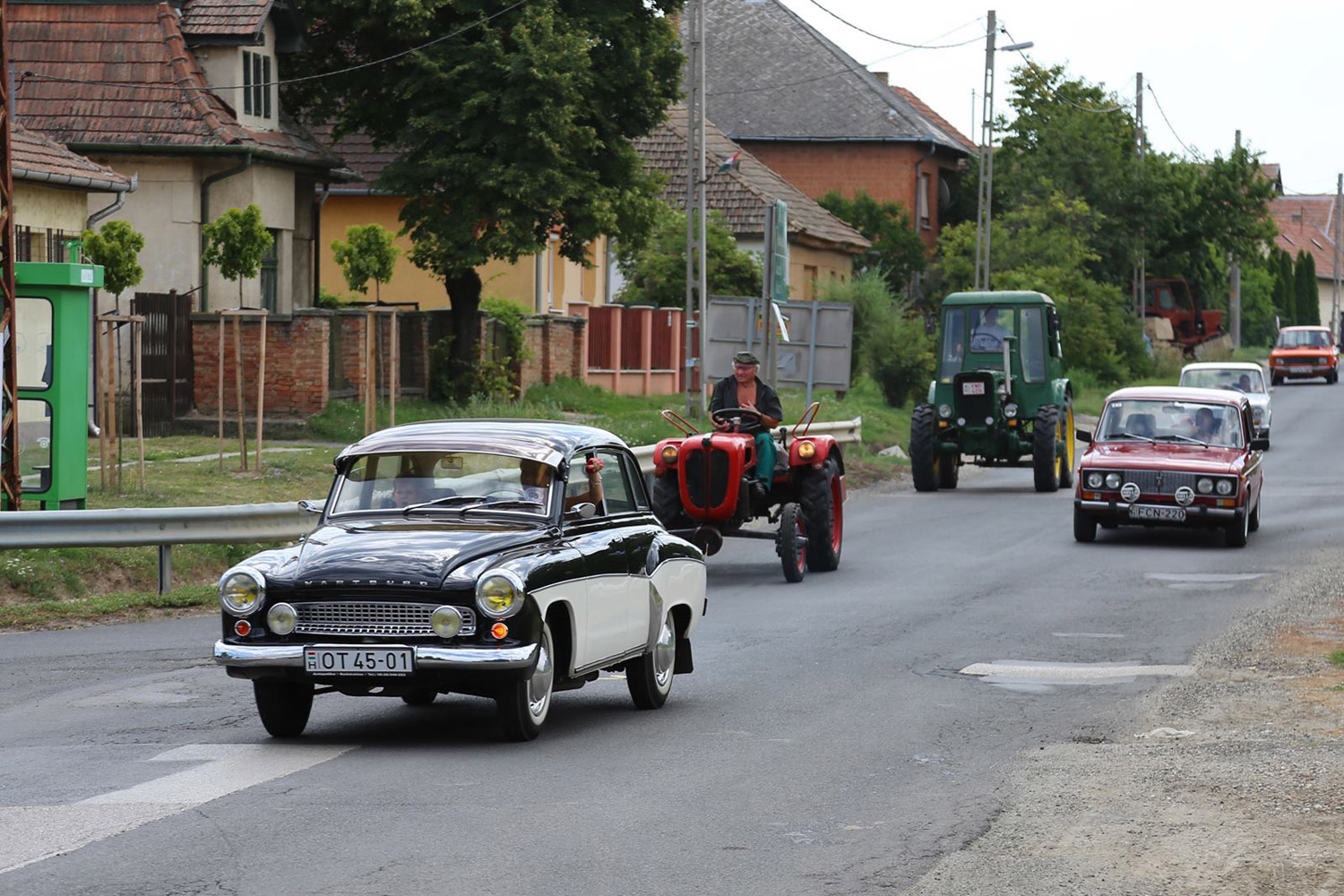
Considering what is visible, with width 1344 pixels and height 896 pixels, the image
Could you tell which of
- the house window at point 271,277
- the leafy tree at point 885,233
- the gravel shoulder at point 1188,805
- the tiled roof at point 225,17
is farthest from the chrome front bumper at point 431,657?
the leafy tree at point 885,233

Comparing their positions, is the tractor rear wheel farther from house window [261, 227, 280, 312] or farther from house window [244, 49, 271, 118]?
house window [261, 227, 280, 312]

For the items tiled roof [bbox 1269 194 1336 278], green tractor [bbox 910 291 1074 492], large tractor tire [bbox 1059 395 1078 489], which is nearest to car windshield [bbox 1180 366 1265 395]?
large tractor tire [bbox 1059 395 1078 489]

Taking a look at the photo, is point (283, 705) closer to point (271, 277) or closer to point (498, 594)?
point (498, 594)

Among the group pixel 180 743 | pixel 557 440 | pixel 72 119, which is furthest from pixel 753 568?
pixel 72 119

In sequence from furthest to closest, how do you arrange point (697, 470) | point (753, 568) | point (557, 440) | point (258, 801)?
1. point (753, 568)
2. point (697, 470)
3. point (557, 440)
4. point (258, 801)

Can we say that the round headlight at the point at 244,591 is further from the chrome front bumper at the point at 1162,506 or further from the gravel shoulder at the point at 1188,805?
the chrome front bumper at the point at 1162,506

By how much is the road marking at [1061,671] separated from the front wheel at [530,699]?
155 inches

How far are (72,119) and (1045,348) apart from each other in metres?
16.7

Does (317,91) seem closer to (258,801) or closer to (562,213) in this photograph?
(562,213)

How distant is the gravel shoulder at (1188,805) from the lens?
7.09 metres

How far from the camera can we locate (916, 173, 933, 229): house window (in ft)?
226

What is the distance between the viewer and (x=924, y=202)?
228ft

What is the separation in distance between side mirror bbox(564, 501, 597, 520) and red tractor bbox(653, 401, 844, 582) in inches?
259

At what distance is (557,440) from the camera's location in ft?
35.1
